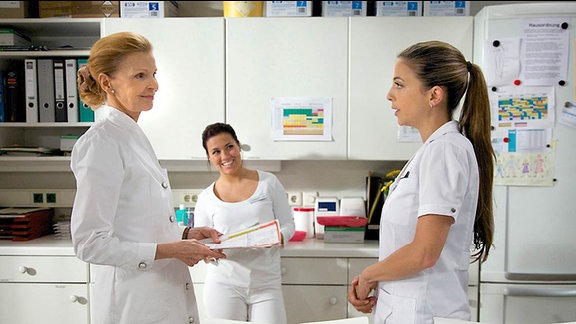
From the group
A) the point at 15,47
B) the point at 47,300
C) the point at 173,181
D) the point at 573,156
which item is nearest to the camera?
the point at 573,156

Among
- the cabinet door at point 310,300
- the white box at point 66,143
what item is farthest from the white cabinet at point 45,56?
the cabinet door at point 310,300

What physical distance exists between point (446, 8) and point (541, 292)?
5.07 feet

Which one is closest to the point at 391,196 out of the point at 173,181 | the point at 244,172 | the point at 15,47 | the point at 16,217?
the point at 244,172

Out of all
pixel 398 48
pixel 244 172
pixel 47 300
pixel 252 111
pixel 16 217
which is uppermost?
pixel 398 48

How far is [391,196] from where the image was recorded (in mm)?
1271

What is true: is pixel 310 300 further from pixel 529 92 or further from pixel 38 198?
pixel 38 198

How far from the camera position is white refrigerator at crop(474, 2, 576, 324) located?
2.18m

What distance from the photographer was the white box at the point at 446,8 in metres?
2.47

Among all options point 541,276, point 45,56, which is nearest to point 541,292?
point 541,276

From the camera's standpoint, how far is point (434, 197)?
1.12 m

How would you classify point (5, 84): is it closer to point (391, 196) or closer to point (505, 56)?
point (391, 196)

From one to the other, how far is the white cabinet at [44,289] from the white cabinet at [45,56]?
0.61 m

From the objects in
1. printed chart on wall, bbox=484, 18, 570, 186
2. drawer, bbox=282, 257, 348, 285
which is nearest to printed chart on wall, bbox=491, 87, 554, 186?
printed chart on wall, bbox=484, 18, 570, 186

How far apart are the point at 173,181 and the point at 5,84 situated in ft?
3.65
